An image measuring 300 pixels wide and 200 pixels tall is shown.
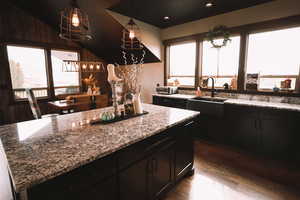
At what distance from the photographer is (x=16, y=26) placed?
12.5ft

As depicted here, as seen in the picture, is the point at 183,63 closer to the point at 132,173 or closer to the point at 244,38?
the point at 244,38

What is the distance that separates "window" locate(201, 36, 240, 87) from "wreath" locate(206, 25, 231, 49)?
11 cm

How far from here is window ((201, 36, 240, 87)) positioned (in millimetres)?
3223

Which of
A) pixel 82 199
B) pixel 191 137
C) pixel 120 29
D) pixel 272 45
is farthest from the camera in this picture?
pixel 120 29

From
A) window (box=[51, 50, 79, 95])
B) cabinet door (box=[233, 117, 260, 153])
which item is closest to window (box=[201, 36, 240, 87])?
cabinet door (box=[233, 117, 260, 153])

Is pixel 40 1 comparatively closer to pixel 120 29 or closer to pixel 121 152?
pixel 120 29

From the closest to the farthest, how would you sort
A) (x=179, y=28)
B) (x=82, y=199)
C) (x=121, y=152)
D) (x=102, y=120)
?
(x=82, y=199) < (x=121, y=152) < (x=102, y=120) < (x=179, y=28)

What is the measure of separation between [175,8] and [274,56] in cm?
210

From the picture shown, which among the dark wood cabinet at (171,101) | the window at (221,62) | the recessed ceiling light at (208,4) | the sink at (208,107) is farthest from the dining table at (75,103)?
the recessed ceiling light at (208,4)

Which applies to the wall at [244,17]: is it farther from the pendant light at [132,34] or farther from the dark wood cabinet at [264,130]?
the dark wood cabinet at [264,130]

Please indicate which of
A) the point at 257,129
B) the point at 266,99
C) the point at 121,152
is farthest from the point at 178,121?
the point at 266,99

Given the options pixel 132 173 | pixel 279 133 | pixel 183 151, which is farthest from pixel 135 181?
pixel 279 133

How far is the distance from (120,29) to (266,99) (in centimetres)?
338

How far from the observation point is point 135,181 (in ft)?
4.02
